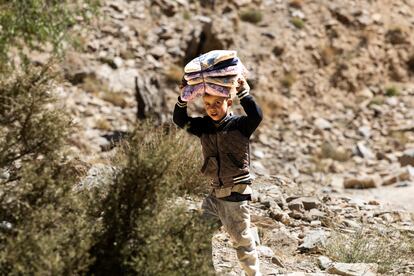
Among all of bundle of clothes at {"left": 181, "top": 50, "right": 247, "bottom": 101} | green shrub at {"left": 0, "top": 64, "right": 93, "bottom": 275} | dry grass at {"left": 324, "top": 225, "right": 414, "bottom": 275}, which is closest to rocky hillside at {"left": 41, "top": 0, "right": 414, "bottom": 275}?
dry grass at {"left": 324, "top": 225, "right": 414, "bottom": 275}

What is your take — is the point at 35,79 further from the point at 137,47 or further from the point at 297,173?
the point at 137,47

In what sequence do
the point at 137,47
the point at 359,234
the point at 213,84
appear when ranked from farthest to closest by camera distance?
the point at 137,47
the point at 359,234
the point at 213,84

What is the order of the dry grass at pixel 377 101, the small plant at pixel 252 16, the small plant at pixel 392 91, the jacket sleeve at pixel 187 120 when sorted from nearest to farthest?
the jacket sleeve at pixel 187 120, the dry grass at pixel 377 101, the small plant at pixel 392 91, the small plant at pixel 252 16

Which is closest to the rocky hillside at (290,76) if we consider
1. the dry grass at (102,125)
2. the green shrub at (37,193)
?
the dry grass at (102,125)

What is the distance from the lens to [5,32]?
970 cm

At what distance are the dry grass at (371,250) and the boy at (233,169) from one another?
1.93m

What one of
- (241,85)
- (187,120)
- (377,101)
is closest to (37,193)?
(187,120)

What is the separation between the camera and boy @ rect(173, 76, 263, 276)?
177 inches

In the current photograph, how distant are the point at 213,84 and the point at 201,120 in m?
0.34

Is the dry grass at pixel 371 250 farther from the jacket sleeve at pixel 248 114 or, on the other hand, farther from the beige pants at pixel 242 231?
the jacket sleeve at pixel 248 114

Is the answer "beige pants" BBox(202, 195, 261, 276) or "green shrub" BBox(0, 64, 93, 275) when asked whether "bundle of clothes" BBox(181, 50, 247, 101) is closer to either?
"beige pants" BBox(202, 195, 261, 276)

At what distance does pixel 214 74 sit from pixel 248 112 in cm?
34

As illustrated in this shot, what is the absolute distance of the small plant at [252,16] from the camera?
1973cm

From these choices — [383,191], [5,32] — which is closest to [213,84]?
[5,32]
